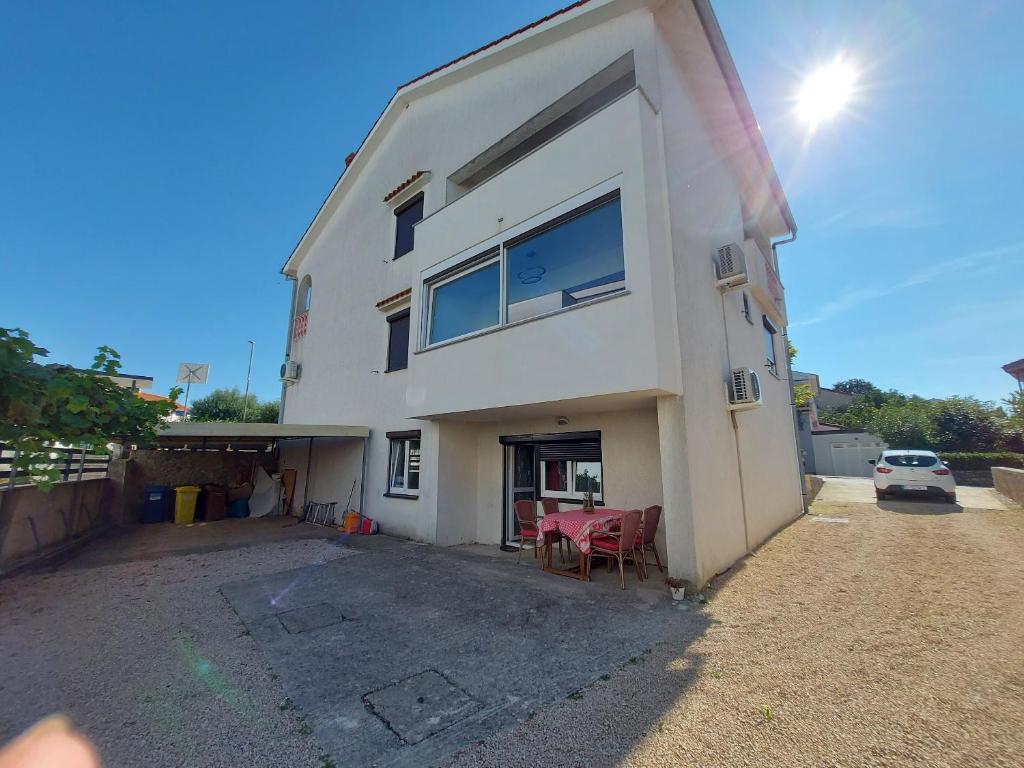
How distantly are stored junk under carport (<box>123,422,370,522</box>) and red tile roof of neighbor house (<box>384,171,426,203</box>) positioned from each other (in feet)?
21.4

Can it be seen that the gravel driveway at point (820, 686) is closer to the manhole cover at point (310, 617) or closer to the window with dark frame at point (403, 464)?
the manhole cover at point (310, 617)

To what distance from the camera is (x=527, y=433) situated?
27.9ft

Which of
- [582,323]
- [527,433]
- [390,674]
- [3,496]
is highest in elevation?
[582,323]

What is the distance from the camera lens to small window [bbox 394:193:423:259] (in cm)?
1145

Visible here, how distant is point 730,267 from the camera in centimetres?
740

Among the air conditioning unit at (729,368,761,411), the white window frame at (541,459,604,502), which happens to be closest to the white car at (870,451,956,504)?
the air conditioning unit at (729,368,761,411)

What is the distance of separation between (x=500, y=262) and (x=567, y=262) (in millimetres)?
1336

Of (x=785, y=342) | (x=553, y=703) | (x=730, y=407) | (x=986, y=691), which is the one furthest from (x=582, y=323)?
(x=785, y=342)

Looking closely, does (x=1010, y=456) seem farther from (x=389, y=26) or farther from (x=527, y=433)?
(x=389, y=26)

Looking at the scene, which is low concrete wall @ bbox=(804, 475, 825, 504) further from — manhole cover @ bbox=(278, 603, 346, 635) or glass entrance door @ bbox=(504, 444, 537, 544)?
manhole cover @ bbox=(278, 603, 346, 635)

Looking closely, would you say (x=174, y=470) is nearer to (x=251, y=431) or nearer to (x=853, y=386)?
(x=251, y=431)

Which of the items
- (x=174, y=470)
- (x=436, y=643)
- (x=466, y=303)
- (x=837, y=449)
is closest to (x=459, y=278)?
(x=466, y=303)

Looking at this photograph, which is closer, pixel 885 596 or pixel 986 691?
pixel 986 691

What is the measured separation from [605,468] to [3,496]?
9.85 m
